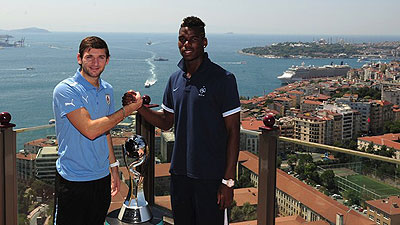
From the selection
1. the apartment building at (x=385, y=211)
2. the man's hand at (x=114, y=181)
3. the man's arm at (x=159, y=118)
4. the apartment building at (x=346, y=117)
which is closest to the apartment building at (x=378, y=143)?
the apartment building at (x=385, y=211)

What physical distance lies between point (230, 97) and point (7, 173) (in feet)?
3.71

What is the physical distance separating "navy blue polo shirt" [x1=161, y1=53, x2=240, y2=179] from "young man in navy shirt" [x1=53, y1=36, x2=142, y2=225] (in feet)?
0.55

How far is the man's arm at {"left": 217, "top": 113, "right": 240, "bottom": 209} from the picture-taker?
1.44 meters

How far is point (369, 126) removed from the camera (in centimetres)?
3544

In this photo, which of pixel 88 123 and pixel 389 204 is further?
Result: pixel 389 204

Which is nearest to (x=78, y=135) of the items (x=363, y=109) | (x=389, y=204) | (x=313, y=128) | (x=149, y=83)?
(x=389, y=204)

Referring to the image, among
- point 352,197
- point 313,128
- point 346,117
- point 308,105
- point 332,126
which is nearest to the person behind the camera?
point 352,197

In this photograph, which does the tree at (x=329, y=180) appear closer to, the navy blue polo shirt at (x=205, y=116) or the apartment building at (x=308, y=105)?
the navy blue polo shirt at (x=205, y=116)

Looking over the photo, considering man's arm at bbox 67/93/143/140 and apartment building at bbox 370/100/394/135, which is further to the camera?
apartment building at bbox 370/100/394/135

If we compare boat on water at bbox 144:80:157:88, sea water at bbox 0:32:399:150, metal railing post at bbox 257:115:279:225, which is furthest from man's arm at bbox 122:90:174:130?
boat on water at bbox 144:80:157:88

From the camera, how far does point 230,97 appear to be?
142 centimetres

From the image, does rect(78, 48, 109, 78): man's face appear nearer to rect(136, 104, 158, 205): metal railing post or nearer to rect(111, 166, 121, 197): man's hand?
rect(111, 166, 121, 197): man's hand

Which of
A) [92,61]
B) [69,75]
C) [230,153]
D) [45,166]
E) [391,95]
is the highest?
[92,61]

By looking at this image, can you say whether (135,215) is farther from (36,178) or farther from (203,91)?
(36,178)
